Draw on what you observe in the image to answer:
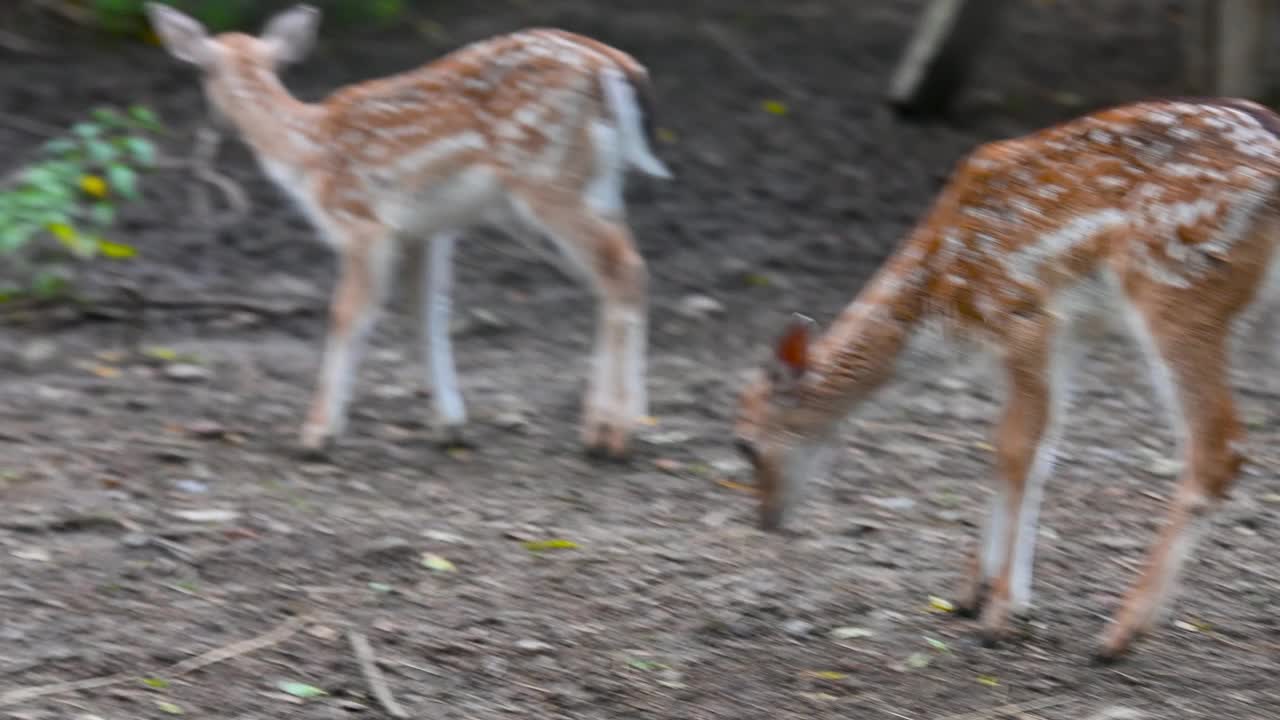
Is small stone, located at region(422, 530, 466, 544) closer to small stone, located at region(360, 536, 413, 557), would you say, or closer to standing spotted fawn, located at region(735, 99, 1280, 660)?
small stone, located at region(360, 536, 413, 557)

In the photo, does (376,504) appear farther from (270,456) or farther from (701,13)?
(701,13)

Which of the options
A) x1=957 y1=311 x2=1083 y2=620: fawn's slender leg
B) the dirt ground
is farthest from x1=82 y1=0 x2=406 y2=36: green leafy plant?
x1=957 y1=311 x2=1083 y2=620: fawn's slender leg

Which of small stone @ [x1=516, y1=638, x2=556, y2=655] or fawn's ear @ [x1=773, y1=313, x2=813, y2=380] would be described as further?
fawn's ear @ [x1=773, y1=313, x2=813, y2=380]

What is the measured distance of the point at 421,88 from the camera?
657cm

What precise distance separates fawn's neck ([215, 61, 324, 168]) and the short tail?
43.9 inches

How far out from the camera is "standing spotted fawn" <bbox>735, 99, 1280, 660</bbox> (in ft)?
14.4

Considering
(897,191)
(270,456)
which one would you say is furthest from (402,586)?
(897,191)

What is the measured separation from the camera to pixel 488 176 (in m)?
6.41

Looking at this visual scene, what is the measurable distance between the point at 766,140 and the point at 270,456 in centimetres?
450

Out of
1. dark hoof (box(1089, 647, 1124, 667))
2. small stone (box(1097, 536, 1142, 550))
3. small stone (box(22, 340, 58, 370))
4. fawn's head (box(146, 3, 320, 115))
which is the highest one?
fawn's head (box(146, 3, 320, 115))

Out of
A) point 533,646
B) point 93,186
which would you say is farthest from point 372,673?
point 93,186

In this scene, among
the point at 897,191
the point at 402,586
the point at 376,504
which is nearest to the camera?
the point at 402,586

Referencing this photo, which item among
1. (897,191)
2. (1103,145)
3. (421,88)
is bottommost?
(897,191)

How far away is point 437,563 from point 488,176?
1.63 m
